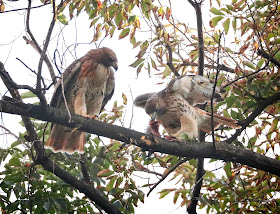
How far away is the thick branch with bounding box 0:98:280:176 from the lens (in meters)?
2.84

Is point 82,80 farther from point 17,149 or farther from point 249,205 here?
point 249,205

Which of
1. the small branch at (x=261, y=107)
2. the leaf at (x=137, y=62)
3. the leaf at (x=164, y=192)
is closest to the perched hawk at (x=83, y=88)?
the leaf at (x=137, y=62)

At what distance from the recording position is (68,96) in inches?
180

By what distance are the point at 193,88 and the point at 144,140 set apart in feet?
5.06

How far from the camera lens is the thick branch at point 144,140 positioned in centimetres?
284

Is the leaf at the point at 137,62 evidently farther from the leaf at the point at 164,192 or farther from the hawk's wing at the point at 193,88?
the leaf at the point at 164,192

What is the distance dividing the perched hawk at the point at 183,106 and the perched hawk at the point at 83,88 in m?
0.61

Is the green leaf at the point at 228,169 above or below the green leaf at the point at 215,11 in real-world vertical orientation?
below

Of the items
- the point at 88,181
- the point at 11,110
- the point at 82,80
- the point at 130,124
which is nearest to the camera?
the point at 11,110

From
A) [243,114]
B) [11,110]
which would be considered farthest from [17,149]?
[243,114]

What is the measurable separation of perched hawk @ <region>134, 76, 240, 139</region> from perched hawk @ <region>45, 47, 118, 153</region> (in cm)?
61

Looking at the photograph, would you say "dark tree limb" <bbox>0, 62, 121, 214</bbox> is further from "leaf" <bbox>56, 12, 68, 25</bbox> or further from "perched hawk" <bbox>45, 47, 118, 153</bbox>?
"leaf" <bbox>56, 12, 68, 25</bbox>

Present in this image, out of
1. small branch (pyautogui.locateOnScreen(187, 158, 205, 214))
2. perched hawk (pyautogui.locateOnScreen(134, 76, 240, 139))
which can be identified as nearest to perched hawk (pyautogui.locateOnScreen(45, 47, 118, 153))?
perched hawk (pyautogui.locateOnScreen(134, 76, 240, 139))

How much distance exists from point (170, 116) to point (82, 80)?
1.11 m
